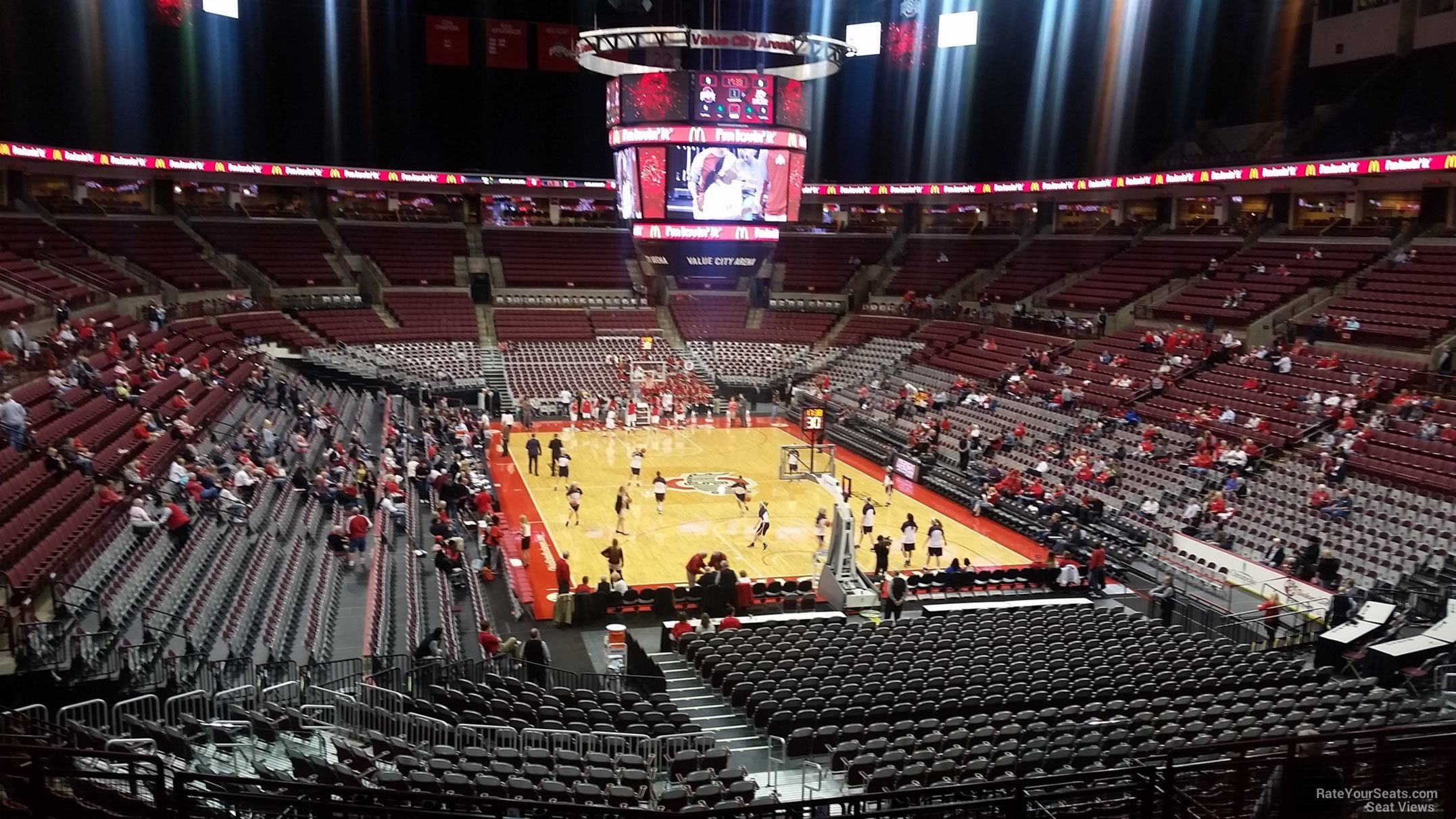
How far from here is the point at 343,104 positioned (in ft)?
140

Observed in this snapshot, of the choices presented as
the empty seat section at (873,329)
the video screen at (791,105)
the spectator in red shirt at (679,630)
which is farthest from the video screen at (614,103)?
the empty seat section at (873,329)

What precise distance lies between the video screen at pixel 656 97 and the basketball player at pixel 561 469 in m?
9.95

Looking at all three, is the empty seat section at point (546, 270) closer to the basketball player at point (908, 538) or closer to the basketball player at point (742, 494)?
the basketball player at point (742, 494)

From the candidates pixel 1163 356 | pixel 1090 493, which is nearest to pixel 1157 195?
pixel 1163 356

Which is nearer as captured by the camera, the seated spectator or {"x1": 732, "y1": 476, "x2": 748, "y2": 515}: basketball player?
the seated spectator

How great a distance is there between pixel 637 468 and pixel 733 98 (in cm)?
1073

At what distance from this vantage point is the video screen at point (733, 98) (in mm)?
21938

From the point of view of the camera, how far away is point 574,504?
78.7 ft

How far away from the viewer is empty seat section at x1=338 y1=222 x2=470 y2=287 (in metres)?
46.1

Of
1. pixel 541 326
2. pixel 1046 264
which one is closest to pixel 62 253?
pixel 541 326

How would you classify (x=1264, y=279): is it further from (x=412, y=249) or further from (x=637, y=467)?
(x=412, y=249)

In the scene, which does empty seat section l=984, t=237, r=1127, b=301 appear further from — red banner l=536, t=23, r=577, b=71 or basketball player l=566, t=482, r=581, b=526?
basketball player l=566, t=482, r=581, b=526

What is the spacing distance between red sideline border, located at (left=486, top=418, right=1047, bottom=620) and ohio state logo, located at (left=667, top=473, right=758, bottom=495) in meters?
4.22

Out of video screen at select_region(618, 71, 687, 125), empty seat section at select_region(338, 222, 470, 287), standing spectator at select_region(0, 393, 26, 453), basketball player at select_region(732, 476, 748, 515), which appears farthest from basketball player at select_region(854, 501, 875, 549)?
empty seat section at select_region(338, 222, 470, 287)
